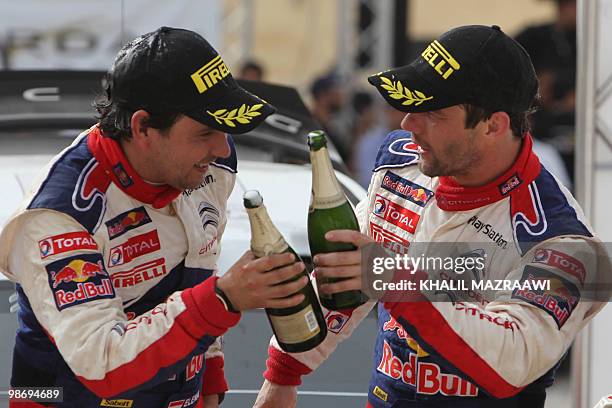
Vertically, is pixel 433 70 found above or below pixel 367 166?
above

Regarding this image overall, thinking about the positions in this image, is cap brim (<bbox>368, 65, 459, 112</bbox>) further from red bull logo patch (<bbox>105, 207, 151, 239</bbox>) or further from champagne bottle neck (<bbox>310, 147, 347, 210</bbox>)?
red bull logo patch (<bbox>105, 207, 151, 239</bbox>)

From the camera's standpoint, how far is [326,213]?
3061mm

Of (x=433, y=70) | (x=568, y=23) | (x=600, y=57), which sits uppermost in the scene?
(x=433, y=70)

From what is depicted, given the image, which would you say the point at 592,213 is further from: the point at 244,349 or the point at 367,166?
the point at 367,166

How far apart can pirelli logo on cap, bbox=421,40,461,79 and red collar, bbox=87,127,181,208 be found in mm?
735

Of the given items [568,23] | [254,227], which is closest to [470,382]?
[254,227]

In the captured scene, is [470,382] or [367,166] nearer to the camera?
[470,382]

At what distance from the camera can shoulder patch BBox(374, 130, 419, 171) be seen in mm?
3275

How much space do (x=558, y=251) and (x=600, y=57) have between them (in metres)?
1.86

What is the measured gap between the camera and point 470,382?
302 centimetres

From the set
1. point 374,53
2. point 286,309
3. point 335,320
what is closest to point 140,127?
point 286,309

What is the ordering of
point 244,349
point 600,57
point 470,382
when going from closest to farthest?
point 470,382, point 244,349, point 600,57

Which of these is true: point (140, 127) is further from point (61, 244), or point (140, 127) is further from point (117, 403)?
point (117, 403)

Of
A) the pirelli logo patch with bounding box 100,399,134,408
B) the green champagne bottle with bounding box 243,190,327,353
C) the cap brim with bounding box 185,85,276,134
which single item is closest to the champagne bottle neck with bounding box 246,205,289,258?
the green champagne bottle with bounding box 243,190,327,353
